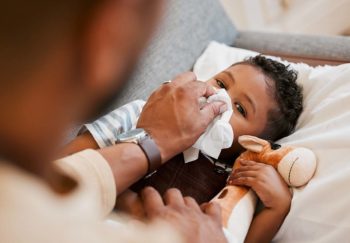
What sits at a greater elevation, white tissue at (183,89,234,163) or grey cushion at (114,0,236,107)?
grey cushion at (114,0,236,107)

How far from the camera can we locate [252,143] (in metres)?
1.14

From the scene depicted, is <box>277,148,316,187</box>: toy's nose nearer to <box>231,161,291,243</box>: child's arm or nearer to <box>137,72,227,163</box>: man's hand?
<box>231,161,291,243</box>: child's arm

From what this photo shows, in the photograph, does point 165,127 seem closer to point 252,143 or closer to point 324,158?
point 252,143

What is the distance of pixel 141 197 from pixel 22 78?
57 centimetres

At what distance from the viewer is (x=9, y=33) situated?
1.29ft

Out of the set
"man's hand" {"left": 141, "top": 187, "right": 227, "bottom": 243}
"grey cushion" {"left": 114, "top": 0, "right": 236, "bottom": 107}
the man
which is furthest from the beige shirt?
"grey cushion" {"left": 114, "top": 0, "right": 236, "bottom": 107}

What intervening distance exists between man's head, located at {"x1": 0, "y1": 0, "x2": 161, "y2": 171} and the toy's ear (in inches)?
27.9

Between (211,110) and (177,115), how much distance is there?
0.32ft

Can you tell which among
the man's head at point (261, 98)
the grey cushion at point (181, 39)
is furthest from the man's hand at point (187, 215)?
the grey cushion at point (181, 39)

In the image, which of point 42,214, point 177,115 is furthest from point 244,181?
point 42,214

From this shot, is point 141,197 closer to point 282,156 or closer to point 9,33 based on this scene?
point 282,156

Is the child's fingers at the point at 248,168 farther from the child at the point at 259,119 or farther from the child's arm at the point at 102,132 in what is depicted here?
the child's arm at the point at 102,132

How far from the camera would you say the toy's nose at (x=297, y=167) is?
1065mm

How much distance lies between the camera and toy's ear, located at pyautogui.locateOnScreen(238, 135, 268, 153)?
1127 millimetres
